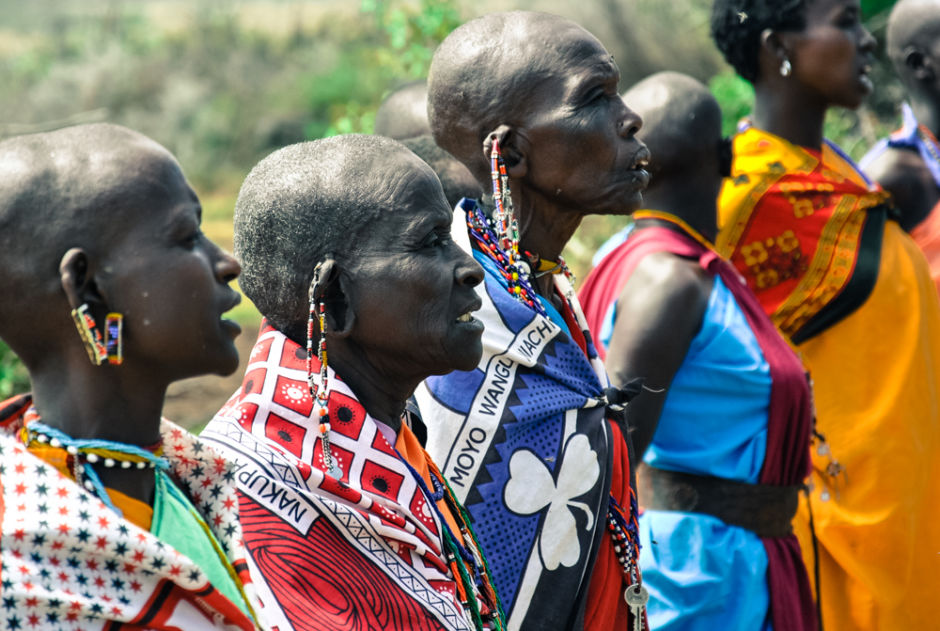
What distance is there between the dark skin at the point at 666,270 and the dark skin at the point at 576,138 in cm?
68

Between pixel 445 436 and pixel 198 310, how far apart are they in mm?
1110

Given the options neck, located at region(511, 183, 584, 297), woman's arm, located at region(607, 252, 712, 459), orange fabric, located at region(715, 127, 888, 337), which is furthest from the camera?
orange fabric, located at region(715, 127, 888, 337)

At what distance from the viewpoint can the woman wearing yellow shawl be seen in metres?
4.36

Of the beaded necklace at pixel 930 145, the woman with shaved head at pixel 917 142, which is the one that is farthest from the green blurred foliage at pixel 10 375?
the beaded necklace at pixel 930 145

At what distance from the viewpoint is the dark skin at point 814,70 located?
4535mm

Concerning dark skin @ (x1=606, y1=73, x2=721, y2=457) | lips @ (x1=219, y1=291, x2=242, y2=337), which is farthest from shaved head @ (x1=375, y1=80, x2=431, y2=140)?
lips @ (x1=219, y1=291, x2=242, y2=337)

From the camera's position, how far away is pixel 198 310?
1.82 meters

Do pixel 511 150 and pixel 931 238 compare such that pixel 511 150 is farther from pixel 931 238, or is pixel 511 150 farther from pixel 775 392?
pixel 931 238

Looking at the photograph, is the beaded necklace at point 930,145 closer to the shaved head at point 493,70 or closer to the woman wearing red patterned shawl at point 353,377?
the shaved head at point 493,70

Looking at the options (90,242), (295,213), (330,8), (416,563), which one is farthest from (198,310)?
(330,8)

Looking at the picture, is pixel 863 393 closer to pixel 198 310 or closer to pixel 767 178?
pixel 767 178

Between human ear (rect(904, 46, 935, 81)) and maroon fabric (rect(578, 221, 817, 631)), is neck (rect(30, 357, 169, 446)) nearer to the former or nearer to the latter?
maroon fabric (rect(578, 221, 817, 631))

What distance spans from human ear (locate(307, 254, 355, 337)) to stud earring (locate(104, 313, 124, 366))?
1.94 feet

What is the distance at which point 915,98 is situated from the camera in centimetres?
555
